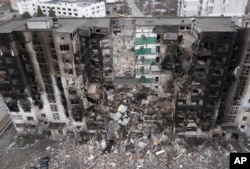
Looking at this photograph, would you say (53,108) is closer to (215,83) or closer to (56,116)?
(56,116)

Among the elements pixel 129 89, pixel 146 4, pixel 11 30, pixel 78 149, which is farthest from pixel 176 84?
pixel 146 4

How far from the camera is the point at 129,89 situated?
35812 mm

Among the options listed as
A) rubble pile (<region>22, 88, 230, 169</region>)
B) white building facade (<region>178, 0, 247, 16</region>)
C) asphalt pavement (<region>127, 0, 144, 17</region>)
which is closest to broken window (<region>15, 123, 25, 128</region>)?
rubble pile (<region>22, 88, 230, 169</region>)

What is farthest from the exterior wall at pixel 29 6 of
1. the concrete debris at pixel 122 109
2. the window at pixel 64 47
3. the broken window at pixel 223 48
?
the broken window at pixel 223 48

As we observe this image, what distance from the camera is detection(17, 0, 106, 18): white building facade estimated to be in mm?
74562

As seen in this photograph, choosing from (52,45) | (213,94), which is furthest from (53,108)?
(213,94)

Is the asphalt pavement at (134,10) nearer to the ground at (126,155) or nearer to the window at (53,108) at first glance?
the window at (53,108)

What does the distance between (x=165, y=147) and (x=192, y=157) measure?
12.2 feet

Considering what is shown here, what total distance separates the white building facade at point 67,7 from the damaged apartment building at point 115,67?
144 feet

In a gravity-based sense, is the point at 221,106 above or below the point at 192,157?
above

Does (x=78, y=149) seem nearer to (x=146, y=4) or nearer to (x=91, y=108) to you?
(x=91, y=108)

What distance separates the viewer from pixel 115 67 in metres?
35.2

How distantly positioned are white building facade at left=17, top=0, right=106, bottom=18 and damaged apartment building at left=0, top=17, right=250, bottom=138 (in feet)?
144

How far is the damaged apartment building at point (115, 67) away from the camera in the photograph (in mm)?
27000
